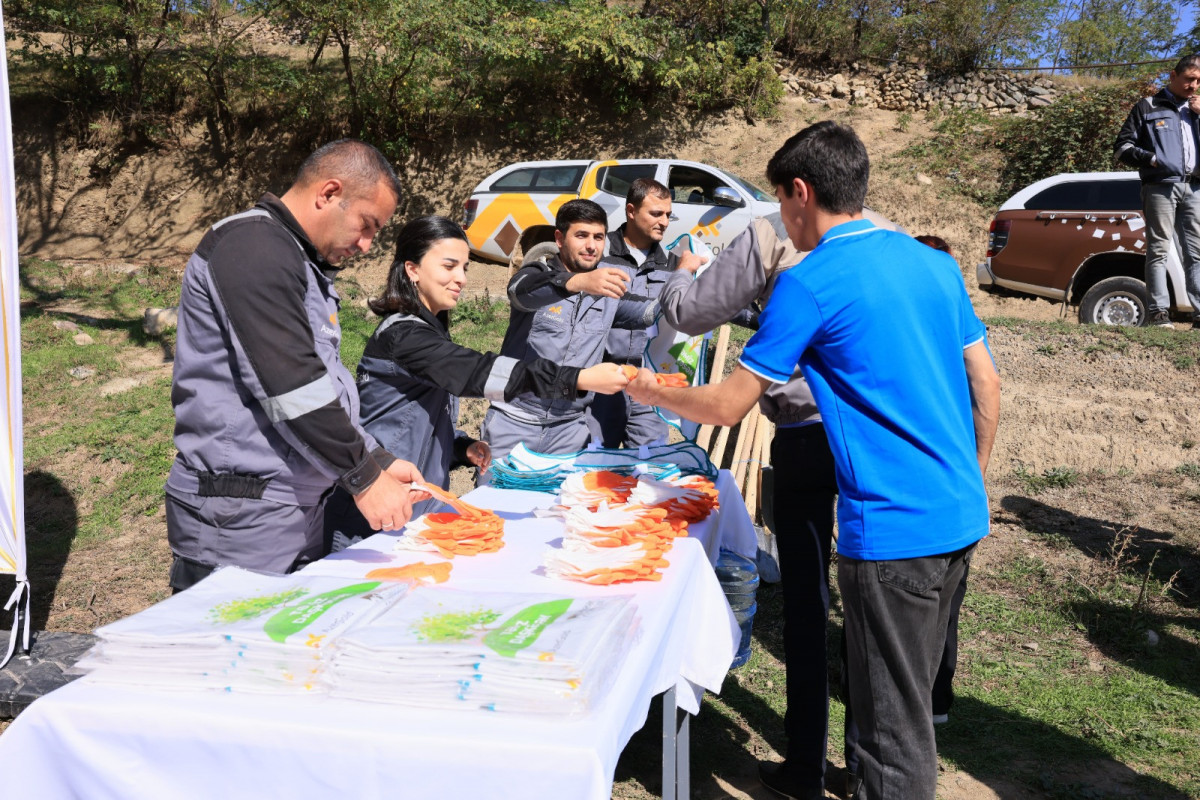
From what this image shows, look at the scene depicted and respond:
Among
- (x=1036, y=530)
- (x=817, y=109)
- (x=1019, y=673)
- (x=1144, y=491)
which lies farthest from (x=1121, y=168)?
(x=1019, y=673)

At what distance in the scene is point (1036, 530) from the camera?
244 inches

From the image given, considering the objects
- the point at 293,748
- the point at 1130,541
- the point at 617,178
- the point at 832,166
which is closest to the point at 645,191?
the point at 832,166

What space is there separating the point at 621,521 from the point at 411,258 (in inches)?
47.8

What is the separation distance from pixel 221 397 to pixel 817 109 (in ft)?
58.3

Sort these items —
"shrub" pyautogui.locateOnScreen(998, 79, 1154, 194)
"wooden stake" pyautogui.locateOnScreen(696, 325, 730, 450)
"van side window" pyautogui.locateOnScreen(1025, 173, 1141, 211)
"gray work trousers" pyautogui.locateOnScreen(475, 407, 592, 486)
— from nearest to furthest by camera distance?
"gray work trousers" pyautogui.locateOnScreen(475, 407, 592, 486) → "wooden stake" pyautogui.locateOnScreen(696, 325, 730, 450) → "van side window" pyautogui.locateOnScreen(1025, 173, 1141, 211) → "shrub" pyautogui.locateOnScreen(998, 79, 1154, 194)

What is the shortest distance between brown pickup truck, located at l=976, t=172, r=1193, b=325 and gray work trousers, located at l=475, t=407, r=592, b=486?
7426 millimetres

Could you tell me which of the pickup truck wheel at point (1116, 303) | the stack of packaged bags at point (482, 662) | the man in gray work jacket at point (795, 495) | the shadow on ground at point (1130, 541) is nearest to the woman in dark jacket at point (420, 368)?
the man in gray work jacket at point (795, 495)

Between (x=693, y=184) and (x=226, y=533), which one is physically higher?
(x=693, y=184)

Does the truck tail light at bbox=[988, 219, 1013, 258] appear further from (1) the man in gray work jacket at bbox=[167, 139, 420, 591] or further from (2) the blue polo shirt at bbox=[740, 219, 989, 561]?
(1) the man in gray work jacket at bbox=[167, 139, 420, 591]

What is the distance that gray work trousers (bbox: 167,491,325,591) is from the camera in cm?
233

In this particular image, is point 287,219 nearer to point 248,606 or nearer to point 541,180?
point 248,606

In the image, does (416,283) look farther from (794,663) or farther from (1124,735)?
(1124,735)

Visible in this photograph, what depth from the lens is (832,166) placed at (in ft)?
7.71

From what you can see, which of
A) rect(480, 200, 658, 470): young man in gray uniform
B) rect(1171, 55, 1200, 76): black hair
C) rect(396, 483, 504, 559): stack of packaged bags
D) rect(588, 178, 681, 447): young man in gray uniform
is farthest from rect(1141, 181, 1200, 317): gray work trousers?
rect(396, 483, 504, 559): stack of packaged bags
